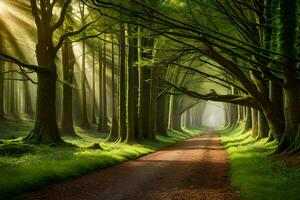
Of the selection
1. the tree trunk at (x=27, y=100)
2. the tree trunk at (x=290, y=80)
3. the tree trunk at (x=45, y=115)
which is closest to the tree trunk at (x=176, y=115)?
the tree trunk at (x=27, y=100)

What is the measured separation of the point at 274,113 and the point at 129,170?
7964mm

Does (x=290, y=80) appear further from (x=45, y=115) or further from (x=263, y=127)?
(x=45, y=115)

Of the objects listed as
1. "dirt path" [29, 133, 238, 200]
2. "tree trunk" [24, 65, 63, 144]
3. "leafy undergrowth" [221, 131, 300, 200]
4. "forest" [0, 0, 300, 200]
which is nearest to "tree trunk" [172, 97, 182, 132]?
"forest" [0, 0, 300, 200]

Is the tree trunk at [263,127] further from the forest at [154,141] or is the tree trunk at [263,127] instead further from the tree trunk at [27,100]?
the tree trunk at [27,100]

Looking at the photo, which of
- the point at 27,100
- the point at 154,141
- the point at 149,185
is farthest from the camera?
the point at 27,100

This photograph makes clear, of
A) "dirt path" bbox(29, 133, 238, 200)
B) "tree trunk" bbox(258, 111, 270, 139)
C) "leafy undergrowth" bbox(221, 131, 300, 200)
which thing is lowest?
"dirt path" bbox(29, 133, 238, 200)

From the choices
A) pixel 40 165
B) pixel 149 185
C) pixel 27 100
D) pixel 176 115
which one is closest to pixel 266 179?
pixel 149 185

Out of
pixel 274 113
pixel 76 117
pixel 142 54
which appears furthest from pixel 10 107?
pixel 274 113

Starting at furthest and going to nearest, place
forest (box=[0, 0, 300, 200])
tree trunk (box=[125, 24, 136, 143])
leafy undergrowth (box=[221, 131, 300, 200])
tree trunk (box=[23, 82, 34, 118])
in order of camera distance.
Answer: tree trunk (box=[23, 82, 34, 118]) → tree trunk (box=[125, 24, 136, 143]) → forest (box=[0, 0, 300, 200]) → leafy undergrowth (box=[221, 131, 300, 200])

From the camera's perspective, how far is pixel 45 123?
2227 centimetres

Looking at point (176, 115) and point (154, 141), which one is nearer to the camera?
point (154, 141)

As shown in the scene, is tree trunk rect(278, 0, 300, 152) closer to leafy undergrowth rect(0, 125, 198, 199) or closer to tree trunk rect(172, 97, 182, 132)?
leafy undergrowth rect(0, 125, 198, 199)

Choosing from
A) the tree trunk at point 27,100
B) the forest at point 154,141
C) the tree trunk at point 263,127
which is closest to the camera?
the forest at point 154,141

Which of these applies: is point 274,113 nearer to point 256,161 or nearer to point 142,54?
point 256,161
